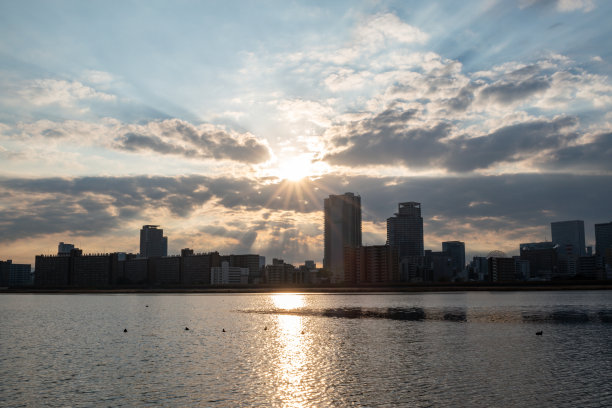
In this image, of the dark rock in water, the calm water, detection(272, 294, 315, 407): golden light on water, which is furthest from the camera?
the dark rock in water

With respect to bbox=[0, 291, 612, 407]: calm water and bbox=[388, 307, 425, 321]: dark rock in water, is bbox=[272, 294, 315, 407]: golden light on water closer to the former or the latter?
bbox=[0, 291, 612, 407]: calm water

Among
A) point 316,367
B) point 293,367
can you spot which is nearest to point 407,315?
point 316,367

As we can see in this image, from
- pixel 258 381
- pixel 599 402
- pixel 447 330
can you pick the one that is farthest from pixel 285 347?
pixel 599 402

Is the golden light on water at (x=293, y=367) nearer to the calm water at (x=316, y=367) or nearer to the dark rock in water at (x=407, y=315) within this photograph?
the calm water at (x=316, y=367)

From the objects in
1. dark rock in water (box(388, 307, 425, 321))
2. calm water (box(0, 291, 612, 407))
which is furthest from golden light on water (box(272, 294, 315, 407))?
dark rock in water (box(388, 307, 425, 321))

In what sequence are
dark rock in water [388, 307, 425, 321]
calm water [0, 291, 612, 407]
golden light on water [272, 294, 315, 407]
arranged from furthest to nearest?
dark rock in water [388, 307, 425, 321]
golden light on water [272, 294, 315, 407]
calm water [0, 291, 612, 407]

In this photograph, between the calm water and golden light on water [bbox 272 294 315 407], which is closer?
the calm water

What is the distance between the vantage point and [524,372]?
161ft

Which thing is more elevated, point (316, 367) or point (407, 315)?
point (316, 367)

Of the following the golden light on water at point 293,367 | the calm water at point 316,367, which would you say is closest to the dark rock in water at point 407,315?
the calm water at point 316,367

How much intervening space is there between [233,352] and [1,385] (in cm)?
2701

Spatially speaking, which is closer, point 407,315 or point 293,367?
point 293,367

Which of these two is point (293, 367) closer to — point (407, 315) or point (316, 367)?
point (316, 367)

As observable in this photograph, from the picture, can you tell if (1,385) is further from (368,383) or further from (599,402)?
(599,402)
